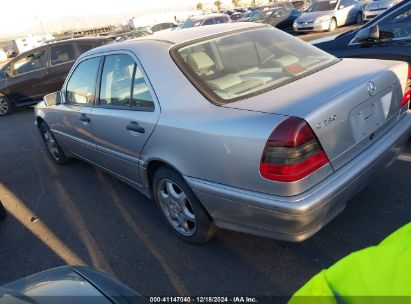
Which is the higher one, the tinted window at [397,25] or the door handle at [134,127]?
the tinted window at [397,25]

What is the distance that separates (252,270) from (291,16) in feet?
67.4

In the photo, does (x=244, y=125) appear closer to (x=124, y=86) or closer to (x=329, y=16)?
(x=124, y=86)

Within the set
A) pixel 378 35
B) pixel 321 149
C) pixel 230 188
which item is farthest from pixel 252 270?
pixel 378 35

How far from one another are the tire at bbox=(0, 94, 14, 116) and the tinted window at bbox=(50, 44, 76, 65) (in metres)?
1.69

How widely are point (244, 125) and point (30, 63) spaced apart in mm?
10413

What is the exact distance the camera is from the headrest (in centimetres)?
301

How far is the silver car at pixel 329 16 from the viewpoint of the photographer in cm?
1797

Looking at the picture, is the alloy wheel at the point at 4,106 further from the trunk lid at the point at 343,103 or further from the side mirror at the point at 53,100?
the trunk lid at the point at 343,103

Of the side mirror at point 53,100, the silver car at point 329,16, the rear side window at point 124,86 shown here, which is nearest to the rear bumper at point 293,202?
the rear side window at point 124,86

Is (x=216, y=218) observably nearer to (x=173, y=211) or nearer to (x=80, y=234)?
(x=173, y=211)

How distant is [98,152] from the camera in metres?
4.12

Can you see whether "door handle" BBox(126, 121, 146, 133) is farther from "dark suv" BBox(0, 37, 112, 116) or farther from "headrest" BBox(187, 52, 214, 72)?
"dark suv" BBox(0, 37, 112, 116)

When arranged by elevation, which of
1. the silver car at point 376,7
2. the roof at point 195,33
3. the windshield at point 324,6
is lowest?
the silver car at point 376,7

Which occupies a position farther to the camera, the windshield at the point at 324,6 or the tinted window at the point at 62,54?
the windshield at the point at 324,6
